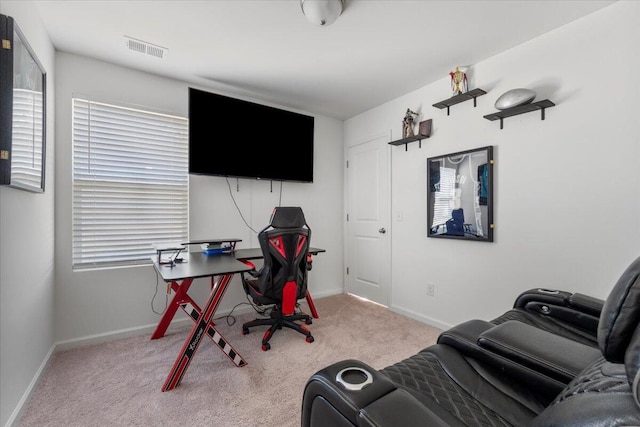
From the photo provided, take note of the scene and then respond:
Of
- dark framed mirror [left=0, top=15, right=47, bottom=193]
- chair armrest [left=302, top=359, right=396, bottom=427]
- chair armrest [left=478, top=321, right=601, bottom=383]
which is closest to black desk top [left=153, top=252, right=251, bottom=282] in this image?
dark framed mirror [left=0, top=15, right=47, bottom=193]

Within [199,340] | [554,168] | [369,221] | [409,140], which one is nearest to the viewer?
[199,340]

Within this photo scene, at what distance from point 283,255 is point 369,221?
1.64m

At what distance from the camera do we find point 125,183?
8.89ft

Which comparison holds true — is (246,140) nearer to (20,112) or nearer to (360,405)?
(20,112)

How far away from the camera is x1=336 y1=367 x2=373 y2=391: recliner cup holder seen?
0.79 m

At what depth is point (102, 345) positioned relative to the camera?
2529 mm

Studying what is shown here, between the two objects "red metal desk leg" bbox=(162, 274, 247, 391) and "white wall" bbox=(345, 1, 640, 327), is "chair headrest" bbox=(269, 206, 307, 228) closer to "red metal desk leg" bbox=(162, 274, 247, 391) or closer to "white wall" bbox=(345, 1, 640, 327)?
"red metal desk leg" bbox=(162, 274, 247, 391)

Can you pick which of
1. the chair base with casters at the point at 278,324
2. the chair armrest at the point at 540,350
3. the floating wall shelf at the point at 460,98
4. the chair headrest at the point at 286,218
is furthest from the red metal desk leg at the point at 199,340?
the floating wall shelf at the point at 460,98

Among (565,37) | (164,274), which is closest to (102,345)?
(164,274)

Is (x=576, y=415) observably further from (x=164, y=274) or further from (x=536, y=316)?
(x=164, y=274)

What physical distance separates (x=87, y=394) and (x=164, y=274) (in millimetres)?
948

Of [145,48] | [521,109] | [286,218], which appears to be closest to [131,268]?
[286,218]

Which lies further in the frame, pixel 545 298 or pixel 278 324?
pixel 278 324

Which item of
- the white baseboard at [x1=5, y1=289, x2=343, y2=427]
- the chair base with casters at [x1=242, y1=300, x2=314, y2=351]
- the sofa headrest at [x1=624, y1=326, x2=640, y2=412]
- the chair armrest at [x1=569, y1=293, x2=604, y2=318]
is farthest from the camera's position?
the chair base with casters at [x1=242, y1=300, x2=314, y2=351]
